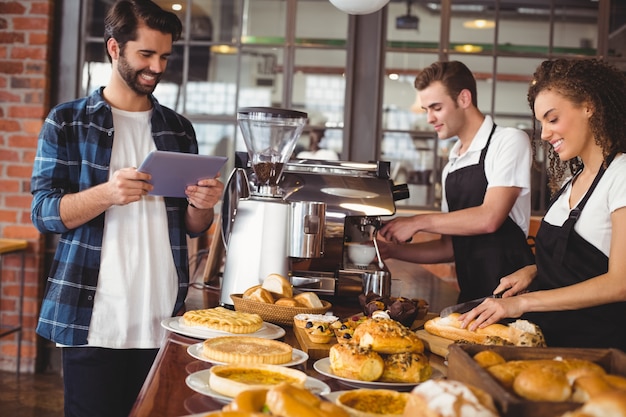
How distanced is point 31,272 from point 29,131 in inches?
31.7

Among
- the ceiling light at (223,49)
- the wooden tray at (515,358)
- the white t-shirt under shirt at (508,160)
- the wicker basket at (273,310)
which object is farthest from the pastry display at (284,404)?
the ceiling light at (223,49)

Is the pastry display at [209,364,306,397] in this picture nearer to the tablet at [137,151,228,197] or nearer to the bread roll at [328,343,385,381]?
the bread roll at [328,343,385,381]

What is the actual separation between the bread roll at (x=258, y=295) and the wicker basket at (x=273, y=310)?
18 millimetres

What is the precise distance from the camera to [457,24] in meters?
4.49

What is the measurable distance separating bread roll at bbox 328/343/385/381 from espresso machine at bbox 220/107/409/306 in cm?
71

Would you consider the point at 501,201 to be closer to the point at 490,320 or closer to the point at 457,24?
the point at 490,320

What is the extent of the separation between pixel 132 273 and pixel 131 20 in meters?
0.73

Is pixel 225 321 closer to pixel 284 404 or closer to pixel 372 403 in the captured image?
pixel 372 403

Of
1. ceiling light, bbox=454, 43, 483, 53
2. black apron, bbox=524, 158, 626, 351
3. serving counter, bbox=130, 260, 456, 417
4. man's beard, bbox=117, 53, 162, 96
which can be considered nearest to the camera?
serving counter, bbox=130, 260, 456, 417

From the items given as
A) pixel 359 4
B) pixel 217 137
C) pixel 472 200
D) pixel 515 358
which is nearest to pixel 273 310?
pixel 515 358

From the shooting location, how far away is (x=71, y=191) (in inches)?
84.4

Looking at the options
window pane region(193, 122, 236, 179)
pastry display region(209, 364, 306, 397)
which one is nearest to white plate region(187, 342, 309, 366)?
pastry display region(209, 364, 306, 397)

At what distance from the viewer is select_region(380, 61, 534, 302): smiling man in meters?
2.73

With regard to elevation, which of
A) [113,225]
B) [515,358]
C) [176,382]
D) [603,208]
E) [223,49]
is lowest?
[176,382]
